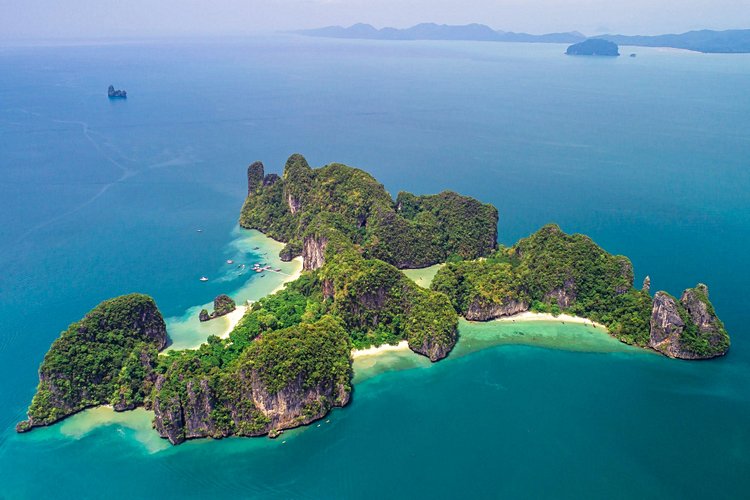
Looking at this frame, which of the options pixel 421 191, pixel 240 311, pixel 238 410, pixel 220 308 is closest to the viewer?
pixel 238 410

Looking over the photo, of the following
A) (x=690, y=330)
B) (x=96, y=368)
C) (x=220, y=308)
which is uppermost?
(x=690, y=330)

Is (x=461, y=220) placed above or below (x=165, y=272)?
above

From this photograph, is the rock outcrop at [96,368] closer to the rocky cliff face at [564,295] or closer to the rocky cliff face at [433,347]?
the rocky cliff face at [433,347]

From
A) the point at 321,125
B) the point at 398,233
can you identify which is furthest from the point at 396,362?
the point at 321,125

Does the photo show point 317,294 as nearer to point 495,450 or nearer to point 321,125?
point 495,450

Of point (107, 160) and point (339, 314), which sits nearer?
point (339, 314)

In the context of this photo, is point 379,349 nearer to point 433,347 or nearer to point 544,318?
point 433,347

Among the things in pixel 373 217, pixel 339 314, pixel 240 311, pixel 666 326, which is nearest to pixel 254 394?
pixel 339 314
